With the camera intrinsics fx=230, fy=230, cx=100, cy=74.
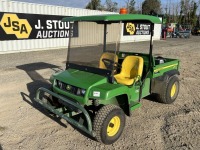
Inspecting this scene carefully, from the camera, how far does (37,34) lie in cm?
1412

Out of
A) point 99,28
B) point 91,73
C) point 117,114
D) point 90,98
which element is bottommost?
point 117,114

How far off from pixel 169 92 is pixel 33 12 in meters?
11.0

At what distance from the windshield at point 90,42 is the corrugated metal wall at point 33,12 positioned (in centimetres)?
956

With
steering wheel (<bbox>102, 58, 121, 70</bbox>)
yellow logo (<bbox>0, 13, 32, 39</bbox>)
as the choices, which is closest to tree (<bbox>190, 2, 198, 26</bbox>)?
yellow logo (<bbox>0, 13, 32, 39</bbox>)

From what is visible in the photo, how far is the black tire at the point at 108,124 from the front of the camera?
3.46 metres

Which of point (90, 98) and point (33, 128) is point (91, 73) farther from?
point (33, 128)

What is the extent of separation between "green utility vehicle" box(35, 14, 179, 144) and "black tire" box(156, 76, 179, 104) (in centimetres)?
4

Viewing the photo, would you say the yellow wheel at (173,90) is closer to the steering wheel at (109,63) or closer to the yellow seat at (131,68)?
the yellow seat at (131,68)

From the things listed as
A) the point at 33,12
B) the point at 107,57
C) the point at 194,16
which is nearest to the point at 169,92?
the point at 107,57

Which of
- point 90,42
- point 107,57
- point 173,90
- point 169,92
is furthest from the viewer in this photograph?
point 173,90

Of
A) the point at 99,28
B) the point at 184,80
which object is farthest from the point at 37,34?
the point at 99,28

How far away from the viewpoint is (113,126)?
381 centimetres

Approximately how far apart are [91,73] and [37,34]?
10937mm

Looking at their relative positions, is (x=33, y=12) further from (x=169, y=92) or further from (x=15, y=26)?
(x=169, y=92)
